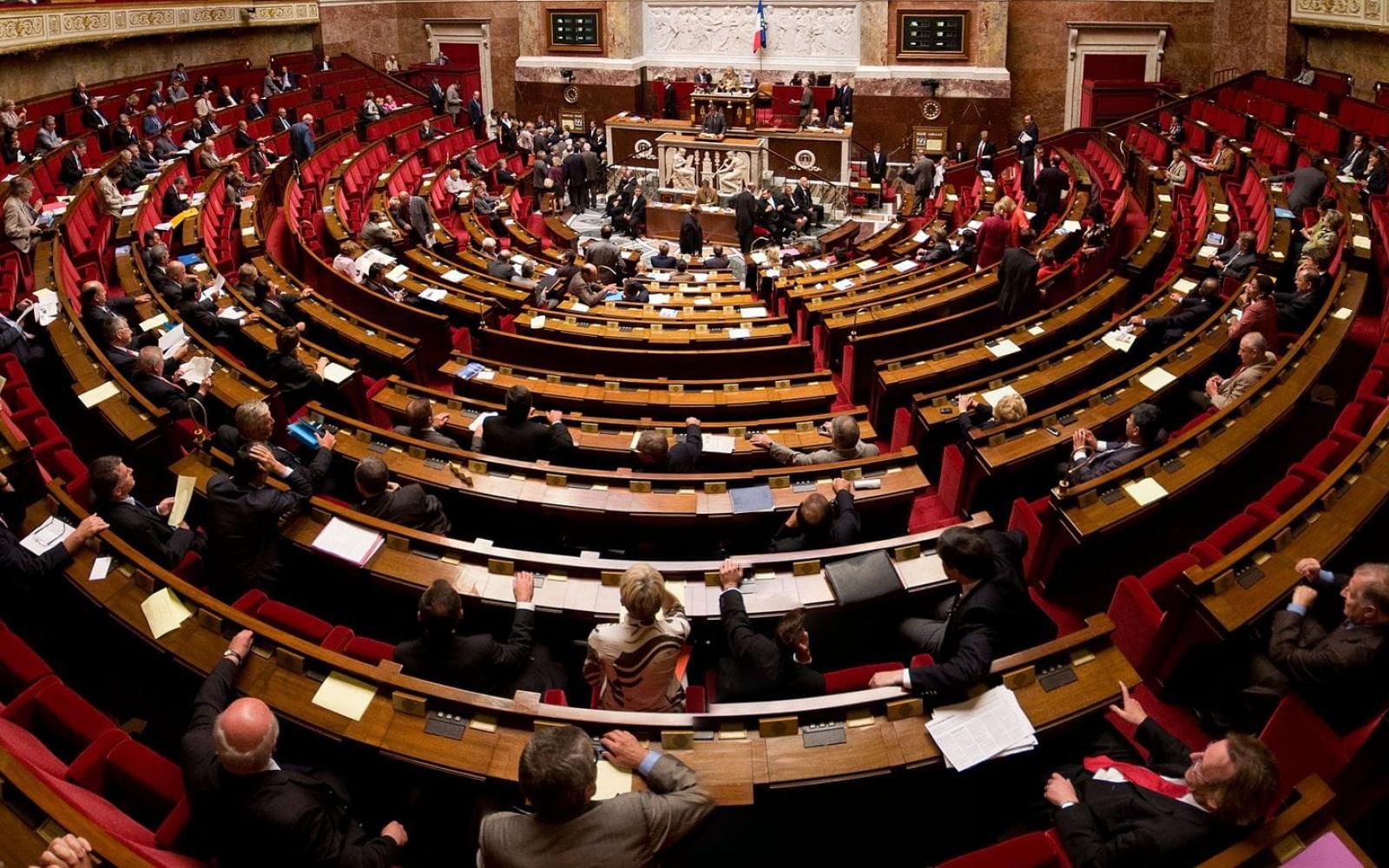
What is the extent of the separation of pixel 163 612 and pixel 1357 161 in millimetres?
11773

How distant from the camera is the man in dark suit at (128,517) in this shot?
4.00 metres

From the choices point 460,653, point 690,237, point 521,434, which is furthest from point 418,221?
point 460,653

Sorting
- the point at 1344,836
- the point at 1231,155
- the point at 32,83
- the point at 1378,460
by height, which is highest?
the point at 32,83

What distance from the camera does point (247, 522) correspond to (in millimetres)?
4156

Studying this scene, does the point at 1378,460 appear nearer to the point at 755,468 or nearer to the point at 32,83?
the point at 755,468

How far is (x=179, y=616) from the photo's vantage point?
3543 millimetres

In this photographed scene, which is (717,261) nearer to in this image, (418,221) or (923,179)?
(418,221)

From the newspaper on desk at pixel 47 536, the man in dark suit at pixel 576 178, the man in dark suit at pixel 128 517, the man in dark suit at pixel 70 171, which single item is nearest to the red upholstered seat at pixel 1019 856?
the man in dark suit at pixel 128 517

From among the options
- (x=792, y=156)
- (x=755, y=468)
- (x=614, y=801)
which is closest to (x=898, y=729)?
(x=614, y=801)

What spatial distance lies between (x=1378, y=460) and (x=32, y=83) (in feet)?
56.7

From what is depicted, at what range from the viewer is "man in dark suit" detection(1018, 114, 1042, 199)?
12940 mm

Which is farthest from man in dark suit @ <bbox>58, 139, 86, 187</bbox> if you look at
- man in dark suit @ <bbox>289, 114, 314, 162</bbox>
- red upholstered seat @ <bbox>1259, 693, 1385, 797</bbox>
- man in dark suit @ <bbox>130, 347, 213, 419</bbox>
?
red upholstered seat @ <bbox>1259, 693, 1385, 797</bbox>

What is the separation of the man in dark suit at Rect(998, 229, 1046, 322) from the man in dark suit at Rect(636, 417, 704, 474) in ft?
12.1

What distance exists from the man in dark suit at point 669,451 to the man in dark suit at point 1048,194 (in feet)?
25.1
